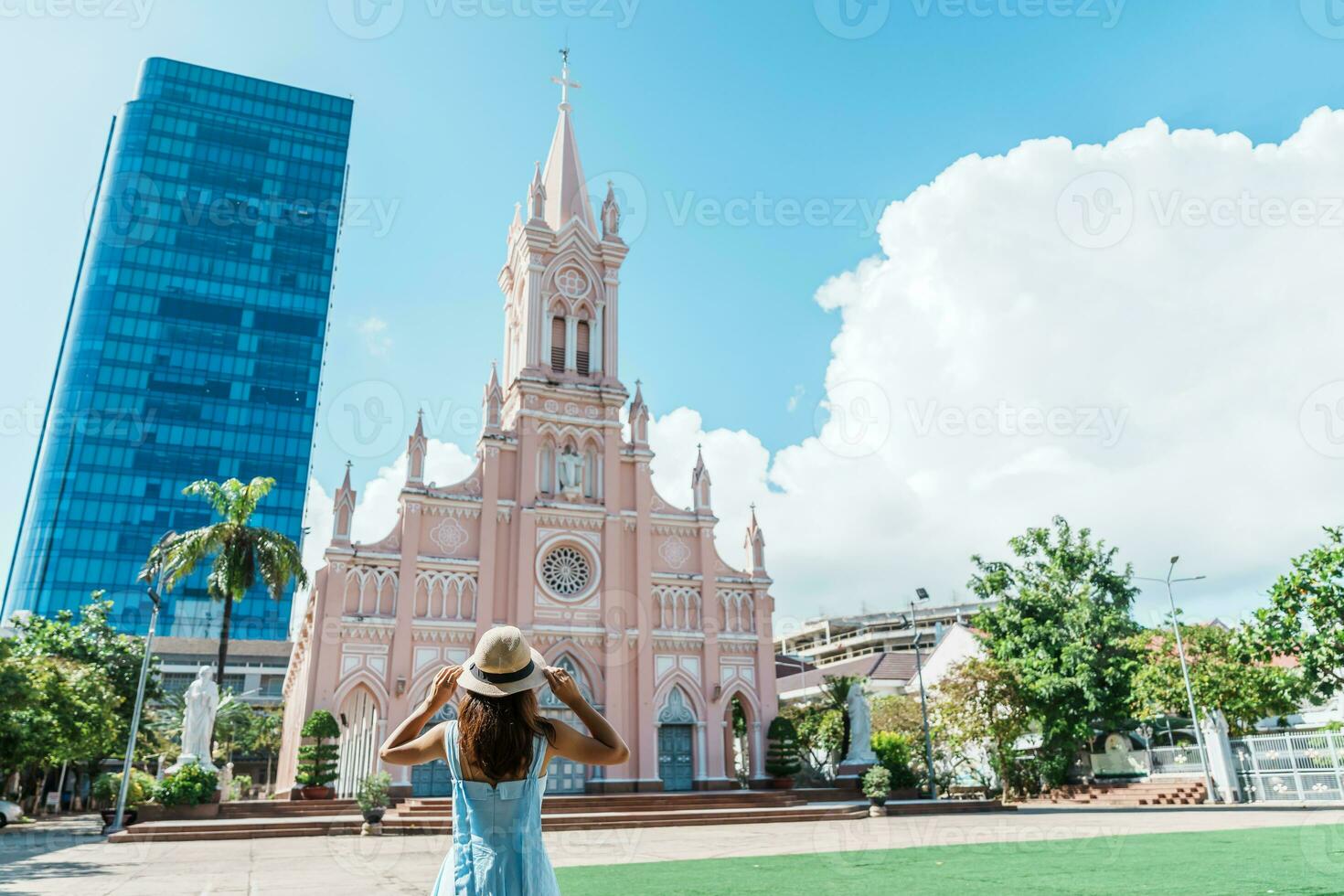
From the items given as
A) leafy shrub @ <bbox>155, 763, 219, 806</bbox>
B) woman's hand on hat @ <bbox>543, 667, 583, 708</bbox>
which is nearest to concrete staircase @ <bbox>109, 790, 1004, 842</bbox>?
leafy shrub @ <bbox>155, 763, 219, 806</bbox>

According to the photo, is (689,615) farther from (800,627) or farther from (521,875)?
(800,627)

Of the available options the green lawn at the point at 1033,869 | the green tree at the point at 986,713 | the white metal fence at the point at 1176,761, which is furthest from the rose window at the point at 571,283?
the white metal fence at the point at 1176,761

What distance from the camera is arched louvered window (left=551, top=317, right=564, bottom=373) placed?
35.7m

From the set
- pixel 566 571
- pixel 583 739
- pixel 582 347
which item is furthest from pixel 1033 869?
pixel 582 347

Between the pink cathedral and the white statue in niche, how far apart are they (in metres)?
0.06

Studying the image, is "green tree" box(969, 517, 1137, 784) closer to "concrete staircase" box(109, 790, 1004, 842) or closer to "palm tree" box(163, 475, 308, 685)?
"concrete staircase" box(109, 790, 1004, 842)

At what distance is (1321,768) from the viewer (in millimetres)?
25000

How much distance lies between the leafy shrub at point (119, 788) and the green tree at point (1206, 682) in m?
32.0

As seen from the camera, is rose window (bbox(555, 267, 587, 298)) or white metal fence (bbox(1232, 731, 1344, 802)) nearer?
white metal fence (bbox(1232, 731, 1344, 802))

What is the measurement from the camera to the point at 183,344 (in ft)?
258

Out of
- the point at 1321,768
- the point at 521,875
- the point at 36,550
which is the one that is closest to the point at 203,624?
the point at 36,550

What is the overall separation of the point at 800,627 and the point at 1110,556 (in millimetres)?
71118

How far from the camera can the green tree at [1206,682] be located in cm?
2683

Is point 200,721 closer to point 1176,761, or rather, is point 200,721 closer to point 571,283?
point 571,283
